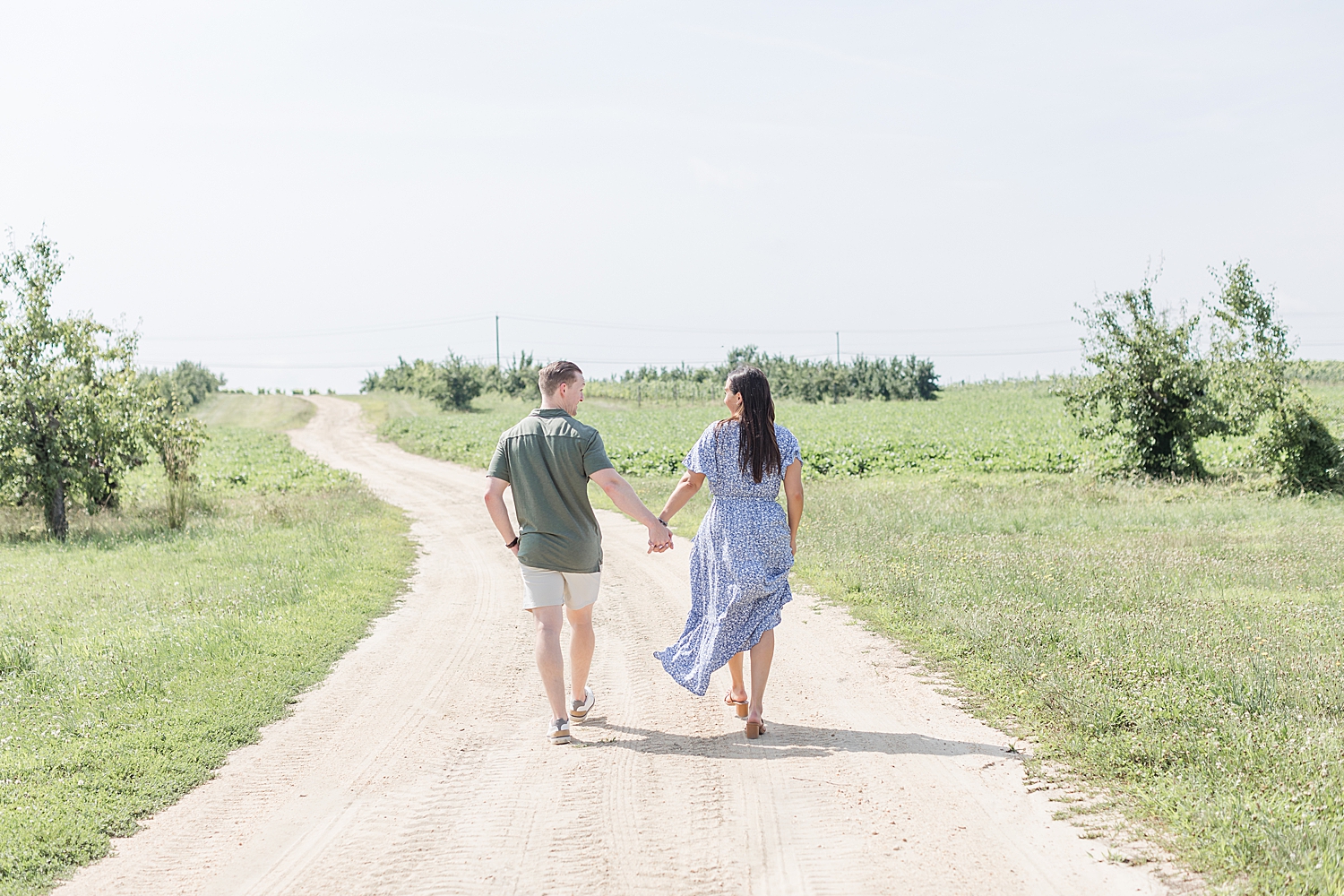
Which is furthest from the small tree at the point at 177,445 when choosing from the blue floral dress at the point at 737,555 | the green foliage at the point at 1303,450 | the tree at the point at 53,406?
the green foliage at the point at 1303,450

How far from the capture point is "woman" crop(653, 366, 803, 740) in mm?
5430

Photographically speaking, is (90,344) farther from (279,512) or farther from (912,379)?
(912,379)

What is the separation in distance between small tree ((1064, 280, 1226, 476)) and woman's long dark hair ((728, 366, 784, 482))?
1962 cm

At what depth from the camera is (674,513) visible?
5438 millimetres

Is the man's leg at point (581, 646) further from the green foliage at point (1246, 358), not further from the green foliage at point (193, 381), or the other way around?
the green foliage at point (193, 381)

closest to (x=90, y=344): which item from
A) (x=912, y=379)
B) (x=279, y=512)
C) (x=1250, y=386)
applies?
(x=279, y=512)

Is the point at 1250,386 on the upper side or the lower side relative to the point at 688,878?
upper

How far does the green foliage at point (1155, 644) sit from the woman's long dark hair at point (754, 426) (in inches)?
84.6

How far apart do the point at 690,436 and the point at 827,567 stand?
2208 centimetres

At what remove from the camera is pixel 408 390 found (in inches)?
2963

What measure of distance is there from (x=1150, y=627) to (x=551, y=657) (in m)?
4.96

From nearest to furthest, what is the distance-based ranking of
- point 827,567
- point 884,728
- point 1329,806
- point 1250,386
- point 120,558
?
point 1329,806, point 884,728, point 827,567, point 120,558, point 1250,386

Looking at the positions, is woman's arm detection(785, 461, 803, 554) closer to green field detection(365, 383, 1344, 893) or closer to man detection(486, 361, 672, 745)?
man detection(486, 361, 672, 745)

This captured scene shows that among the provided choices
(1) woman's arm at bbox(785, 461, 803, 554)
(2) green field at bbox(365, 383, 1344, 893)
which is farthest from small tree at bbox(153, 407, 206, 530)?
(1) woman's arm at bbox(785, 461, 803, 554)
